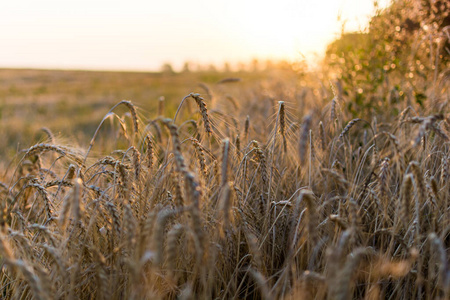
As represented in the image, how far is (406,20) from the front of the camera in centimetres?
399

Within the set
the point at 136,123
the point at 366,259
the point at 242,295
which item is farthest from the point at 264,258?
the point at 136,123

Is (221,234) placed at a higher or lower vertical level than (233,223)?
higher

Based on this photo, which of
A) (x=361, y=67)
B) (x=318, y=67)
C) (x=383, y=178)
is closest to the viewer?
(x=383, y=178)

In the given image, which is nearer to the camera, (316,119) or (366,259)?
(366,259)

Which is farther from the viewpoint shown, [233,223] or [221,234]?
[233,223]

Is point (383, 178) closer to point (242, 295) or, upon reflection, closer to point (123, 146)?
point (242, 295)

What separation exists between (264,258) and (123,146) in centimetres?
250

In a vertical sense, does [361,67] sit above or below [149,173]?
above

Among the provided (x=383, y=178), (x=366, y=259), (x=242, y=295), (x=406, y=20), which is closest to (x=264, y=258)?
(x=242, y=295)

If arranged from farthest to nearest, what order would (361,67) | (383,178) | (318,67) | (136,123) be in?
(318,67) → (361,67) → (136,123) → (383,178)

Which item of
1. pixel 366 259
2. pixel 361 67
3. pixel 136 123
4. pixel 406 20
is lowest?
pixel 366 259

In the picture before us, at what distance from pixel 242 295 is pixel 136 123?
108cm

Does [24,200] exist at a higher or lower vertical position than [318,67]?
lower

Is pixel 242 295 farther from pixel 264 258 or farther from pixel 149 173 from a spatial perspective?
pixel 149 173
